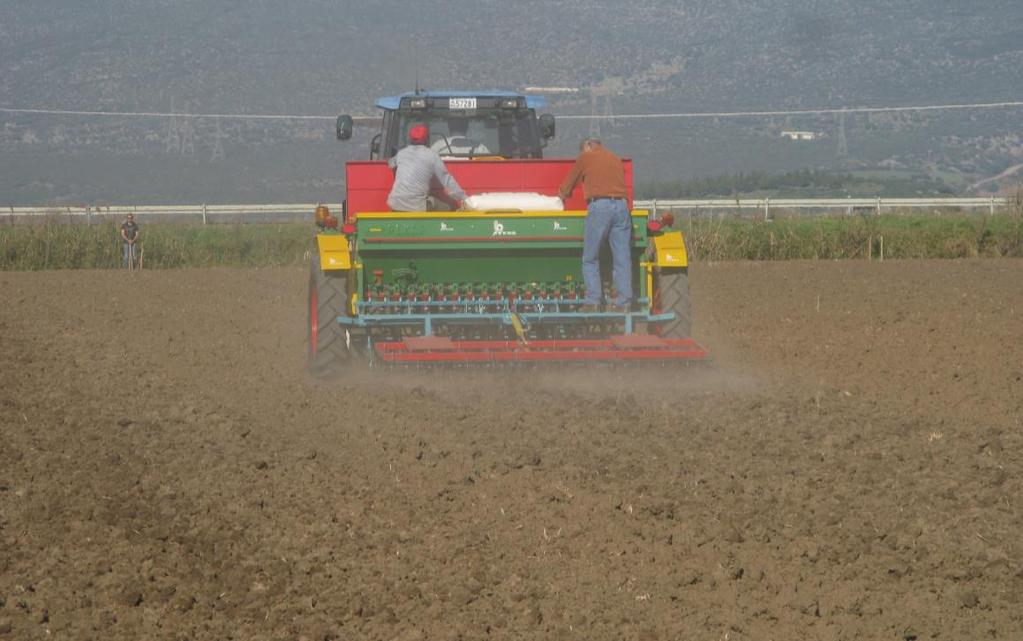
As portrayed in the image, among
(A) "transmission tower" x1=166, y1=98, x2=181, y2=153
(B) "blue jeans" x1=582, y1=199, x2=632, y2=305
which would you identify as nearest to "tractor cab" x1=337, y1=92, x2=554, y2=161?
(B) "blue jeans" x1=582, y1=199, x2=632, y2=305

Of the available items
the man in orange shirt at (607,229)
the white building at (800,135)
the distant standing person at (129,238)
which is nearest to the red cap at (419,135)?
the man in orange shirt at (607,229)

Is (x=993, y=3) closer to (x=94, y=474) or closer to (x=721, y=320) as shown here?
(x=721, y=320)

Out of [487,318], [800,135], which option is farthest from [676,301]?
[800,135]

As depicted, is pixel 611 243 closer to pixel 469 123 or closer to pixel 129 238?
pixel 469 123

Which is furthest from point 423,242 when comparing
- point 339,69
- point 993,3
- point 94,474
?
point 993,3

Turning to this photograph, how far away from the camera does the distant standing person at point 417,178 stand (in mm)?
11750

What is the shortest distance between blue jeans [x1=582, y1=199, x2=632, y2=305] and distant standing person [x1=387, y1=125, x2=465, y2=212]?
111 centimetres

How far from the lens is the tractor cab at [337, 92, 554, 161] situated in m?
13.8

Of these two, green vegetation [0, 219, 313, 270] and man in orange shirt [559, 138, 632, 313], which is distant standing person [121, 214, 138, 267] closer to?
green vegetation [0, 219, 313, 270]

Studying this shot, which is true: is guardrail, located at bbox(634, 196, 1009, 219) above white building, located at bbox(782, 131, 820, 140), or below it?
below

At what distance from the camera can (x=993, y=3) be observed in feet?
292

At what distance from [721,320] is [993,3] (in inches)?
3134

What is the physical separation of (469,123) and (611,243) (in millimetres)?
3146

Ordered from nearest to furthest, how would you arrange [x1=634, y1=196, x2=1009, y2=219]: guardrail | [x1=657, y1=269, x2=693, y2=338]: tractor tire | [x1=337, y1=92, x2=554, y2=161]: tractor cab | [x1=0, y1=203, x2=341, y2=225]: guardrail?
1. [x1=657, y1=269, x2=693, y2=338]: tractor tire
2. [x1=337, y1=92, x2=554, y2=161]: tractor cab
3. [x1=634, y1=196, x2=1009, y2=219]: guardrail
4. [x1=0, y1=203, x2=341, y2=225]: guardrail
